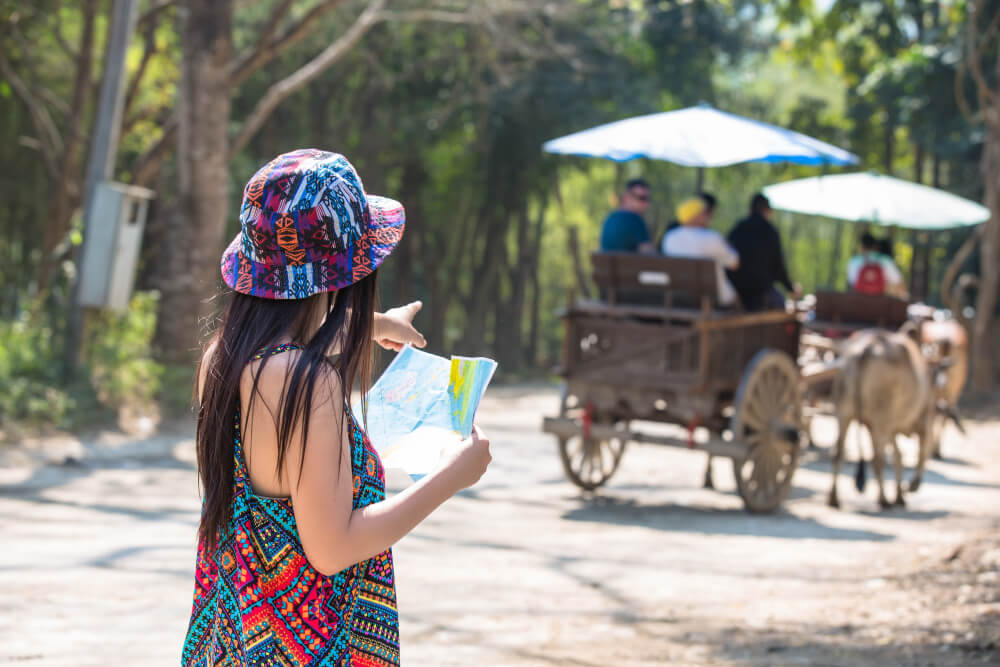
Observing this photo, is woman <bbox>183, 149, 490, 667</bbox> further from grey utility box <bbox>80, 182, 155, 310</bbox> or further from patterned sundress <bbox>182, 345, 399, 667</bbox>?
grey utility box <bbox>80, 182, 155, 310</bbox>

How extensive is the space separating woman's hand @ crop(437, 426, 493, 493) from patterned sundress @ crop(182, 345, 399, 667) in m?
0.15

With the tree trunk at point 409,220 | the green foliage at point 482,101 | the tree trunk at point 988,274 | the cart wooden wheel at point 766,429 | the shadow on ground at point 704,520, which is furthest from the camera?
the tree trunk at point 409,220

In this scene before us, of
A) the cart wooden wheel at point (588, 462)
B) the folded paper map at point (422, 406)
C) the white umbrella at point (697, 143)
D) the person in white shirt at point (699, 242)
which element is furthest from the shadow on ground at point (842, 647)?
the white umbrella at point (697, 143)

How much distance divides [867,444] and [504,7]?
28.4ft

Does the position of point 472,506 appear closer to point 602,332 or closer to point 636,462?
point 602,332

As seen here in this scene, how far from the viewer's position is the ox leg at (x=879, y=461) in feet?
35.1

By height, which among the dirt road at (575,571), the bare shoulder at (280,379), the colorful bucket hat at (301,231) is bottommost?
the dirt road at (575,571)

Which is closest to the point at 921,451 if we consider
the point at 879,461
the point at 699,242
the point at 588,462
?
the point at 879,461

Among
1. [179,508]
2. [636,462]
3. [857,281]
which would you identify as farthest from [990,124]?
[179,508]

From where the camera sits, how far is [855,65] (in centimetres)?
2397

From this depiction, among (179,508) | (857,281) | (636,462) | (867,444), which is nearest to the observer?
(179,508)

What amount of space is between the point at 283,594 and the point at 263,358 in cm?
46

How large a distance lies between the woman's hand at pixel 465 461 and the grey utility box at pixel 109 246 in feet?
35.0

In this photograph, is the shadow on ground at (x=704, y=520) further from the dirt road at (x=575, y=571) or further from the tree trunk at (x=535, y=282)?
the tree trunk at (x=535, y=282)
